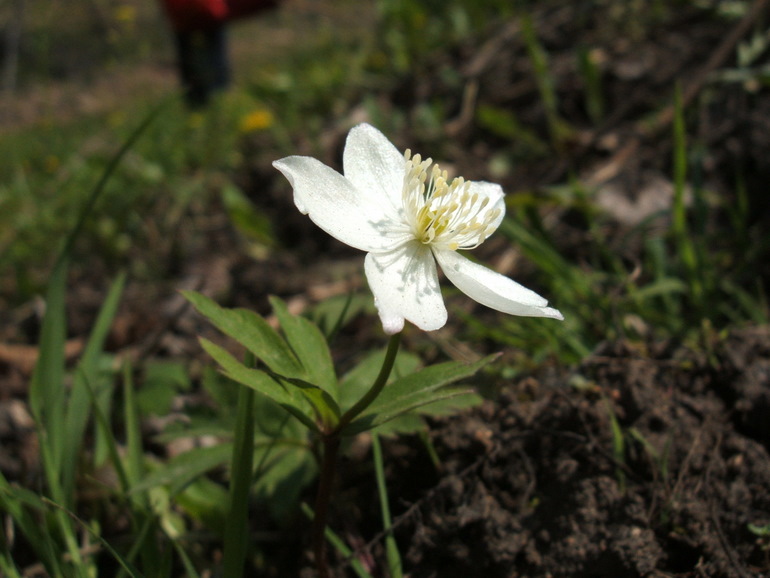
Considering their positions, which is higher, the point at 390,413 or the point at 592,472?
the point at 390,413

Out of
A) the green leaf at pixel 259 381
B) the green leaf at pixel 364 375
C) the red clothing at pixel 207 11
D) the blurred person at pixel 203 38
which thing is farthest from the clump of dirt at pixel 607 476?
the red clothing at pixel 207 11

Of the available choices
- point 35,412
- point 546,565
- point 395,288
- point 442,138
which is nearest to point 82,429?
point 35,412

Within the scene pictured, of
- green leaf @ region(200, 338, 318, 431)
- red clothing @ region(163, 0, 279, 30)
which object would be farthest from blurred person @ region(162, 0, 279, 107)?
green leaf @ region(200, 338, 318, 431)

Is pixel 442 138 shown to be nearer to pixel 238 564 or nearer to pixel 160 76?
pixel 238 564

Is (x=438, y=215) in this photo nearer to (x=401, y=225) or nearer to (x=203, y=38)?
(x=401, y=225)

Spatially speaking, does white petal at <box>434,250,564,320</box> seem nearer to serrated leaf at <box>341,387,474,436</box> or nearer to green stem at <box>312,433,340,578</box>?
serrated leaf at <box>341,387,474,436</box>

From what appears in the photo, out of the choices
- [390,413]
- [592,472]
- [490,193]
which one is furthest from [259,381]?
[592,472]

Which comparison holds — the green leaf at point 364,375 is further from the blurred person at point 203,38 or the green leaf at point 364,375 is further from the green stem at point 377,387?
the blurred person at point 203,38
